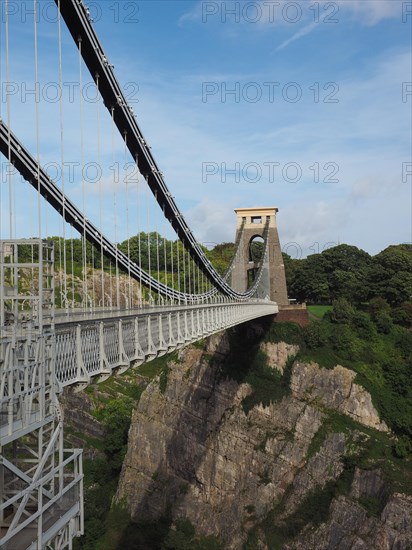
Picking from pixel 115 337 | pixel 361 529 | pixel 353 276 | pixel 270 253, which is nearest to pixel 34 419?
pixel 115 337

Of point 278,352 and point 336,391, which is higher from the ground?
point 278,352

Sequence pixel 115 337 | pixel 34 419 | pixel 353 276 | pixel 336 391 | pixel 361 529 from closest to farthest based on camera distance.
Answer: pixel 34 419
pixel 115 337
pixel 361 529
pixel 336 391
pixel 353 276

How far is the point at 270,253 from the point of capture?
1960 inches

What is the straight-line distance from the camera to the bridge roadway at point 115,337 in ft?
34.7

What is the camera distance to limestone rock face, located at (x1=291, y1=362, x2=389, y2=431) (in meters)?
34.0

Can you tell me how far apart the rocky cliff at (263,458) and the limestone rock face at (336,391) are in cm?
6

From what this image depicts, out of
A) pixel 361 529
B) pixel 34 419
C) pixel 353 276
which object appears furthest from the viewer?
pixel 353 276

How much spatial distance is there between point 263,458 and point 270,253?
19357mm

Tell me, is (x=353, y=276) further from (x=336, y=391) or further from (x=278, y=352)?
(x=336, y=391)

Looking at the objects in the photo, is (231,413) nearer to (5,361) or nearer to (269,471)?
(269,471)

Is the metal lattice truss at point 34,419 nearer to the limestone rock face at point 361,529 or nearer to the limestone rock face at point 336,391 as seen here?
the limestone rock face at point 361,529

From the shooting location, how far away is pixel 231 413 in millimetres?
38375

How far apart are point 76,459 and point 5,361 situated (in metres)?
2.79

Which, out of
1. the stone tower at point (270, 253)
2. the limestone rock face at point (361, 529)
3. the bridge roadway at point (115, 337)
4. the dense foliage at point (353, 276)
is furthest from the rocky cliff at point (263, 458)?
the bridge roadway at point (115, 337)
